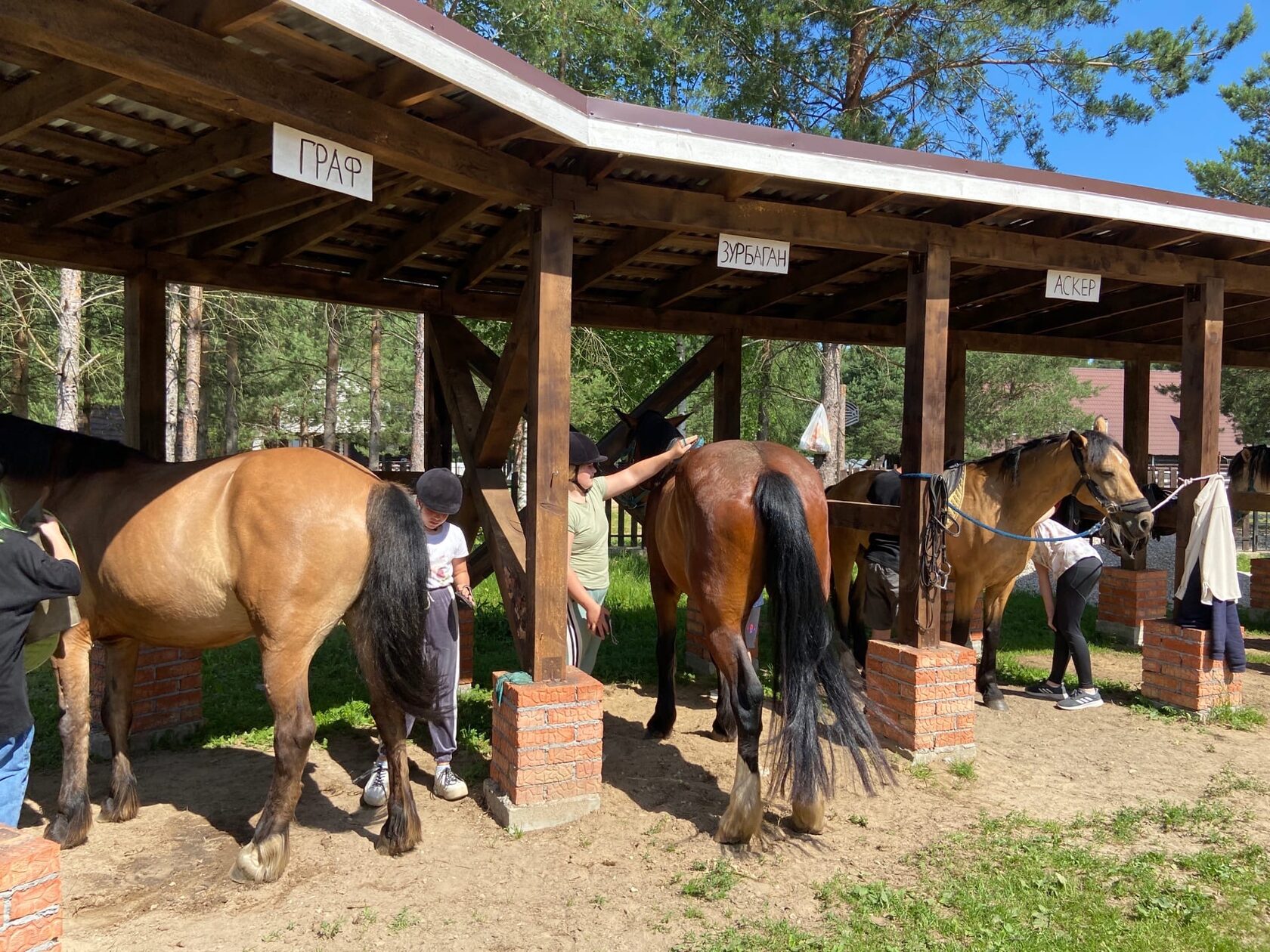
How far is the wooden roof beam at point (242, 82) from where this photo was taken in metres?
2.57

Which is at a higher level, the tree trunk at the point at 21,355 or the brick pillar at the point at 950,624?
the tree trunk at the point at 21,355

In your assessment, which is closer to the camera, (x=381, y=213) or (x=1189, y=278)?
(x=381, y=213)

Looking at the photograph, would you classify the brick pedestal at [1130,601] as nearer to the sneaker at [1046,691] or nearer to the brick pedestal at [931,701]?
the sneaker at [1046,691]

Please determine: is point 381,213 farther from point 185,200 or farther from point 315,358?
point 315,358

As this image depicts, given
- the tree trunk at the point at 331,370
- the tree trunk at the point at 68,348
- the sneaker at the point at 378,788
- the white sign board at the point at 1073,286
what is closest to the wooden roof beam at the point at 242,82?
the sneaker at the point at 378,788

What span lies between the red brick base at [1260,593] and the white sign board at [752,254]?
872 cm

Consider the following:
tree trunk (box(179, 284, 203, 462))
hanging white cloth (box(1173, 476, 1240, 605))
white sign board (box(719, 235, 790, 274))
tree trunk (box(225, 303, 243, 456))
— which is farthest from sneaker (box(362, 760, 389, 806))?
tree trunk (box(225, 303, 243, 456))

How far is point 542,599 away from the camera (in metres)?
4.33

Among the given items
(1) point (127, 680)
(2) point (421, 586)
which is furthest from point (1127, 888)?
(1) point (127, 680)

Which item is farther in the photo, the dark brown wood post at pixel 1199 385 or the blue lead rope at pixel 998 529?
the dark brown wood post at pixel 1199 385

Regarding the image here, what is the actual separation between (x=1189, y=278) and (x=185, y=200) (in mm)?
6732

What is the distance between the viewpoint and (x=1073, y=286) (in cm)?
572

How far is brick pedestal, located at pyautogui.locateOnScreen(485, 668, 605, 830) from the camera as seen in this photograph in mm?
4113

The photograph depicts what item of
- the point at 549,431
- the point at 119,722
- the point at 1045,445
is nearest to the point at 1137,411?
the point at 1045,445
